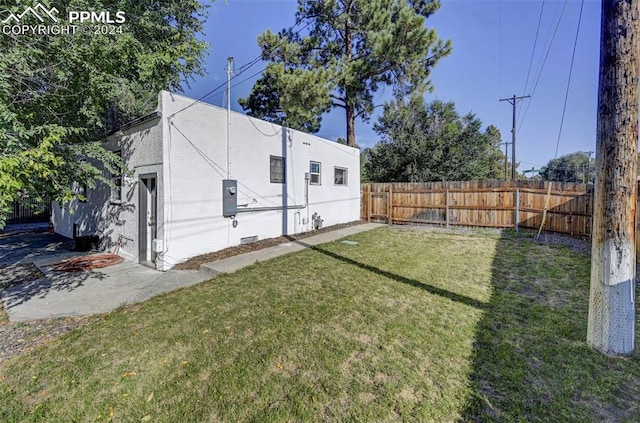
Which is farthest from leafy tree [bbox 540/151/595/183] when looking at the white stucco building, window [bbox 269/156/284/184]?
the white stucco building

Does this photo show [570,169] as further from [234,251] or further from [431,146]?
[234,251]

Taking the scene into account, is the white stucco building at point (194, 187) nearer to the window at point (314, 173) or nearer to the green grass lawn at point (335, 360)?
the window at point (314, 173)

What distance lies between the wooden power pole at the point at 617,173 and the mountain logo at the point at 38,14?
6243 mm

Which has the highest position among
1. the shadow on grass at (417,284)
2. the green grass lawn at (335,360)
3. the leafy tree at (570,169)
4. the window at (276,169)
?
the leafy tree at (570,169)

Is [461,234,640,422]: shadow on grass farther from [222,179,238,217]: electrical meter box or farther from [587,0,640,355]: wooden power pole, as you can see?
[222,179,238,217]: electrical meter box

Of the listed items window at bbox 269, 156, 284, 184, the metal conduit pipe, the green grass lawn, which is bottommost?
the green grass lawn

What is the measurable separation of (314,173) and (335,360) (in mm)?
8043

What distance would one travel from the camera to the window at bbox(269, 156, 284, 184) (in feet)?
26.8

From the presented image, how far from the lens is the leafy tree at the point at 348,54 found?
1070 cm

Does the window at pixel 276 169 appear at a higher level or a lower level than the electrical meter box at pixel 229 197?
higher

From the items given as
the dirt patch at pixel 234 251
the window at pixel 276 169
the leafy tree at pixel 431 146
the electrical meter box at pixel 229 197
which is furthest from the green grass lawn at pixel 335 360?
the leafy tree at pixel 431 146

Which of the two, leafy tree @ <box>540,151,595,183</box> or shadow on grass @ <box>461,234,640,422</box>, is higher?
leafy tree @ <box>540,151,595,183</box>

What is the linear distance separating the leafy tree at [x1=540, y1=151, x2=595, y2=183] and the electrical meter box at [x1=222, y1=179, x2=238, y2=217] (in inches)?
2124

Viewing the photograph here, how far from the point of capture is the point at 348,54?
12.3 meters
